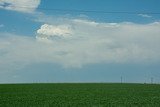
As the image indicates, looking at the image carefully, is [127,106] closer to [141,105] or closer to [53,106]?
[141,105]

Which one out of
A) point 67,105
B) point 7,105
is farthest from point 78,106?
point 7,105

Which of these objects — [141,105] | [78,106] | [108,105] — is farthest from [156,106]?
[78,106]

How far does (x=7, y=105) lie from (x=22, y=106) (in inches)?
64.5

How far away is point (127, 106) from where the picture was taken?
120 ft

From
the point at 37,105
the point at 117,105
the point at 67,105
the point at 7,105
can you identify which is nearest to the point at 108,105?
the point at 117,105

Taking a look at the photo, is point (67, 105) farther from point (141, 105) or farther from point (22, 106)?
point (141, 105)

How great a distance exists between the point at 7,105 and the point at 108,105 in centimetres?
901

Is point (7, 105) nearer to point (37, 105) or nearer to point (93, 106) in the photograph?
point (37, 105)

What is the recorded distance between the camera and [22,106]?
36.2 m

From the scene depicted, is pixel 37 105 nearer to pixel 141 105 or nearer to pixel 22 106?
pixel 22 106

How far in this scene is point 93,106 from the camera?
3631 centimetres

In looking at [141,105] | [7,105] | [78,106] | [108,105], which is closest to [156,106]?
[141,105]

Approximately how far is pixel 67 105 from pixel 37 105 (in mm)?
2678

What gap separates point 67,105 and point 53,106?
62.0 inches
